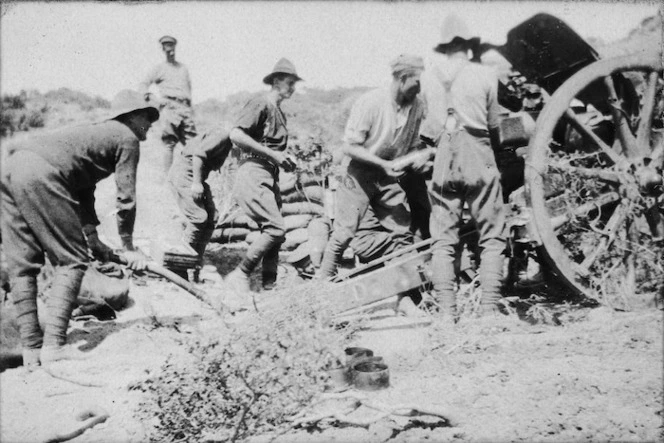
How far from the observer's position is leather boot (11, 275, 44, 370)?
12.0ft

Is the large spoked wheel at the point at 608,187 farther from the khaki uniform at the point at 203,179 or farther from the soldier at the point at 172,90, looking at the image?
the soldier at the point at 172,90

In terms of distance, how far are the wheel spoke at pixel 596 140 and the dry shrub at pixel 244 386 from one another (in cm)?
254

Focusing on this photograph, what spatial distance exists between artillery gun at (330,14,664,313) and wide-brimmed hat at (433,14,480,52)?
300mm

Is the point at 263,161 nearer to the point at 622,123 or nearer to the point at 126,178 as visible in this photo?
the point at 126,178

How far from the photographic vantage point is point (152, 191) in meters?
9.86

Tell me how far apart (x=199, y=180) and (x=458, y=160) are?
3.01 m

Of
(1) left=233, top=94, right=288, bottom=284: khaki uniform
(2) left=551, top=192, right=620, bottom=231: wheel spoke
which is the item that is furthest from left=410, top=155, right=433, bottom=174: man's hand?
(1) left=233, top=94, right=288, bottom=284: khaki uniform

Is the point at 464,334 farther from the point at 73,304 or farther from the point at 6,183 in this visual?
the point at 6,183

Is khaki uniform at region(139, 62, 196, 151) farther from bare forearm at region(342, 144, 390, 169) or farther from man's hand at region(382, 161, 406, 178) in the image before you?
man's hand at region(382, 161, 406, 178)

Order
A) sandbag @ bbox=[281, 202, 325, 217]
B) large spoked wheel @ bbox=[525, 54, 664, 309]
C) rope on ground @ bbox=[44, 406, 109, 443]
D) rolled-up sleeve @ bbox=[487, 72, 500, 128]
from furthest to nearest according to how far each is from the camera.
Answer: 1. sandbag @ bbox=[281, 202, 325, 217]
2. rolled-up sleeve @ bbox=[487, 72, 500, 128]
3. large spoked wheel @ bbox=[525, 54, 664, 309]
4. rope on ground @ bbox=[44, 406, 109, 443]

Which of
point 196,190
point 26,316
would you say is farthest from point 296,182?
point 26,316

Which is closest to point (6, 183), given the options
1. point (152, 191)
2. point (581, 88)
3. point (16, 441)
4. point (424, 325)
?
point (16, 441)

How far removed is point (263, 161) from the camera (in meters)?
5.11

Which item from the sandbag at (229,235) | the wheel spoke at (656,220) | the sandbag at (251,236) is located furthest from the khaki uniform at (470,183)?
the sandbag at (229,235)
